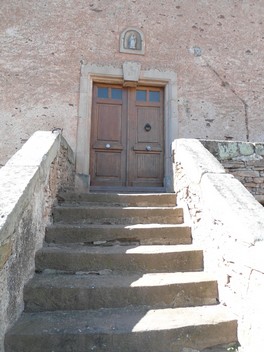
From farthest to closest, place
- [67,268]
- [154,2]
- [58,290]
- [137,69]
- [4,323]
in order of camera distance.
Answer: [154,2] < [137,69] < [67,268] < [58,290] < [4,323]

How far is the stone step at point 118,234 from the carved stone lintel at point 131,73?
10.4 feet

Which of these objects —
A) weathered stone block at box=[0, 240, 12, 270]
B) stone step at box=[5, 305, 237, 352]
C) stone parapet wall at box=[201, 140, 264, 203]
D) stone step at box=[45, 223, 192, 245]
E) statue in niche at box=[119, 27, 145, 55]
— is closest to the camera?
weathered stone block at box=[0, 240, 12, 270]

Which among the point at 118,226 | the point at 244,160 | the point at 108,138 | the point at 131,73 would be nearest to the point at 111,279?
the point at 118,226

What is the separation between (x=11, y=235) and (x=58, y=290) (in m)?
0.58

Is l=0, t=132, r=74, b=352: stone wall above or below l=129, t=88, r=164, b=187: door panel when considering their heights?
below

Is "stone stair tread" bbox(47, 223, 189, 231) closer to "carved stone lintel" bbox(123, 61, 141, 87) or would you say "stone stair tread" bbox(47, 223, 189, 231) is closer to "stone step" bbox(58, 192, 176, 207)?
"stone step" bbox(58, 192, 176, 207)

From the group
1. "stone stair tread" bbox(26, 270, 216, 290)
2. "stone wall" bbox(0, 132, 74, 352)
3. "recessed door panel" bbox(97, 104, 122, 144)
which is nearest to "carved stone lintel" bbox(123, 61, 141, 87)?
"recessed door panel" bbox(97, 104, 122, 144)

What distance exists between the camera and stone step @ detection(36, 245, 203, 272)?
2311 mm

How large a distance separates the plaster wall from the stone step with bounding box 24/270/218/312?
3051mm

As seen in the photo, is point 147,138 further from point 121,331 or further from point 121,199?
point 121,331

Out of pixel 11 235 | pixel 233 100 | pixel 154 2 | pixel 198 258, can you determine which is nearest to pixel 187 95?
pixel 233 100

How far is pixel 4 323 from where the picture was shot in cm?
166

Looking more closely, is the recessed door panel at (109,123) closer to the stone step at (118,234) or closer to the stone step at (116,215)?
the stone step at (116,215)

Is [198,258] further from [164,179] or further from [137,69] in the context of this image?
[137,69]
